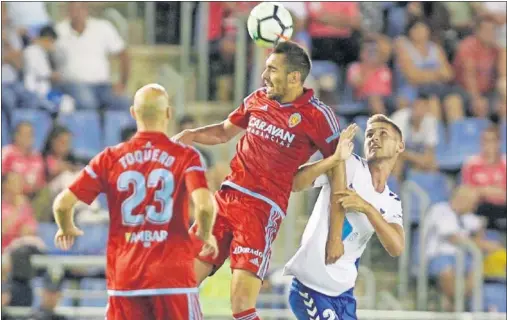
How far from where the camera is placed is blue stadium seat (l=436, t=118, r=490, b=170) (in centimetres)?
1491

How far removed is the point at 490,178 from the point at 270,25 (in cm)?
605

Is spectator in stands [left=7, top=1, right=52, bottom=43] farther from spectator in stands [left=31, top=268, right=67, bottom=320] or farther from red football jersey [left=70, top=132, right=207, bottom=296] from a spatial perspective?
red football jersey [left=70, top=132, right=207, bottom=296]

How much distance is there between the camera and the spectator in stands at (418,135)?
1463 centimetres

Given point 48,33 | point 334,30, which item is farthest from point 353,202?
point 48,33

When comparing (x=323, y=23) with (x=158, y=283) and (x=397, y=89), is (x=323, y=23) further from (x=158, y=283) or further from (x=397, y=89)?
(x=158, y=283)

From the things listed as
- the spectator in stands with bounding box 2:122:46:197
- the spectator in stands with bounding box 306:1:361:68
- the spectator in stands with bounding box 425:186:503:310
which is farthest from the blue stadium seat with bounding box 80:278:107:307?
the spectator in stands with bounding box 306:1:361:68

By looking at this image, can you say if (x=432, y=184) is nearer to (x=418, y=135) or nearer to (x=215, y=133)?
(x=418, y=135)

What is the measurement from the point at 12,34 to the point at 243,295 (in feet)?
24.7

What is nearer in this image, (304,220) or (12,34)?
(304,220)

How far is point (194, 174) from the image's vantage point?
7434mm

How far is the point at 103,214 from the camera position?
44.0ft

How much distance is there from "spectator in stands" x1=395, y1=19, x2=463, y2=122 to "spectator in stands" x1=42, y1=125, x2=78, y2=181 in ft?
11.8

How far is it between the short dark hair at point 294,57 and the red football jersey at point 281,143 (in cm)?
20

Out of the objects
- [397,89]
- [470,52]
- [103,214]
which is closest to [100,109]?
[103,214]
